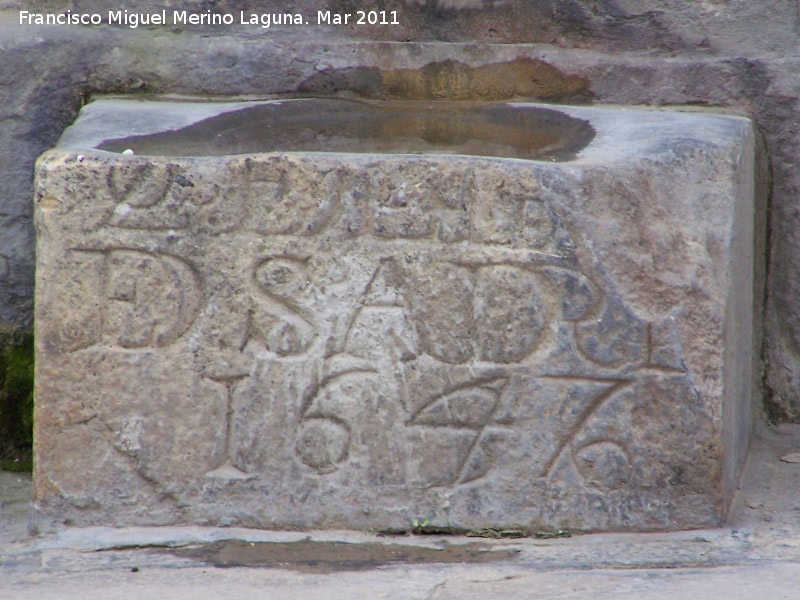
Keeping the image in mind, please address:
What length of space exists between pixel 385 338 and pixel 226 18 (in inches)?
35.1

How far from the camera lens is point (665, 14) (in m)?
2.09

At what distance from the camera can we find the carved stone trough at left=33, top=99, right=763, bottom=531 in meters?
1.62

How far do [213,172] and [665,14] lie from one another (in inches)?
40.3

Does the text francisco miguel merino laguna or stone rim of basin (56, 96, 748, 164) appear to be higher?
the text francisco miguel merino laguna

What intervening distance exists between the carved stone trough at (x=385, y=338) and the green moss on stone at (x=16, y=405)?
1.35 ft

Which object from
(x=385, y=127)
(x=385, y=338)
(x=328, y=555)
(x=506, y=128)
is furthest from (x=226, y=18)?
(x=328, y=555)

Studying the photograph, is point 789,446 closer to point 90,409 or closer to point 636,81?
point 636,81

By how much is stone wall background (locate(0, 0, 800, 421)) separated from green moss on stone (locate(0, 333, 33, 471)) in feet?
0.19

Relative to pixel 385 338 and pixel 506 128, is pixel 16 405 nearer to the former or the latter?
pixel 385 338

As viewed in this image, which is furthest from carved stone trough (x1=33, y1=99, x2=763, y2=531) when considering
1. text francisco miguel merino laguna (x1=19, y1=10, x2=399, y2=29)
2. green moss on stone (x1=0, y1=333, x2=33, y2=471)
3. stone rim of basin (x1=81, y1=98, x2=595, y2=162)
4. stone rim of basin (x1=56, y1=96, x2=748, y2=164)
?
text francisco miguel merino laguna (x1=19, y1=10, x2=399, y2=29)

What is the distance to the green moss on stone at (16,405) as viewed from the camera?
2051 millimetres

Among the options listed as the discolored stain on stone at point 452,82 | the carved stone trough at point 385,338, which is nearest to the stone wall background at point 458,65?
the discolored stain on stone at point 452,82

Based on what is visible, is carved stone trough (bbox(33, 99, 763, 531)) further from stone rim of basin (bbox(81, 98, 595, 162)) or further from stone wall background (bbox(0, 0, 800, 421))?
stone wall background (bbox(0, 0, 800, 421))

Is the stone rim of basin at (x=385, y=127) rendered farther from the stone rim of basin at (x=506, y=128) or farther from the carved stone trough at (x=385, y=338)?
the carved stone trough at (x=385, y=338)
